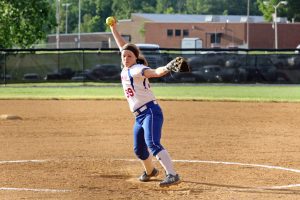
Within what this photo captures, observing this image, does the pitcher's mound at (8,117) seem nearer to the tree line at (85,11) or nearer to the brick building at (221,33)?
the tree line at (85,11)

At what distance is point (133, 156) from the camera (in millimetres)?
13188

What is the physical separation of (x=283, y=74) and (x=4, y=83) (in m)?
13.7

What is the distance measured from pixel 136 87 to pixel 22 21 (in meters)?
30.8

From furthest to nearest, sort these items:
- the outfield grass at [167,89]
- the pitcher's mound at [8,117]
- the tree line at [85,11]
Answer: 1. the tree line at [85,11]
2. the outfield grass at [167,89]
3. the pitcher's mound at [8,117]

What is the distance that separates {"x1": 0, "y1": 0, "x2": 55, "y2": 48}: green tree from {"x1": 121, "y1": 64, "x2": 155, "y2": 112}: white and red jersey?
29.9m

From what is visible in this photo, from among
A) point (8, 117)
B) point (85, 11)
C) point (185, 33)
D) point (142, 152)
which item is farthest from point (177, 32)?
point (142, 152)

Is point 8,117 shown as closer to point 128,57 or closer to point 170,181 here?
point 128,57

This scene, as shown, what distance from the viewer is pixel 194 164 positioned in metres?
12.2

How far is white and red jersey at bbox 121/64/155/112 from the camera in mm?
9812

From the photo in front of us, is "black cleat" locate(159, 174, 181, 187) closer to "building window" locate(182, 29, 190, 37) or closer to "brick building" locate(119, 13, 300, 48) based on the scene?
"brick building" locate(119, 13, 300, 48)

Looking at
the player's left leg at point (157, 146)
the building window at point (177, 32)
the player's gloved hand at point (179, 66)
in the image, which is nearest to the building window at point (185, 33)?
the building window at point (177, 32)

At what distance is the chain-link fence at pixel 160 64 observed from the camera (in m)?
37.7

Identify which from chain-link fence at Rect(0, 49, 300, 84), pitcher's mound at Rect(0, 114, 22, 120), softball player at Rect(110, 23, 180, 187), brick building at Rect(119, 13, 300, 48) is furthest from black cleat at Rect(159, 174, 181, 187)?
brick building at Rect(119, 13, 300, 48)

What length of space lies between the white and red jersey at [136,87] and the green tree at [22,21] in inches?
1178
